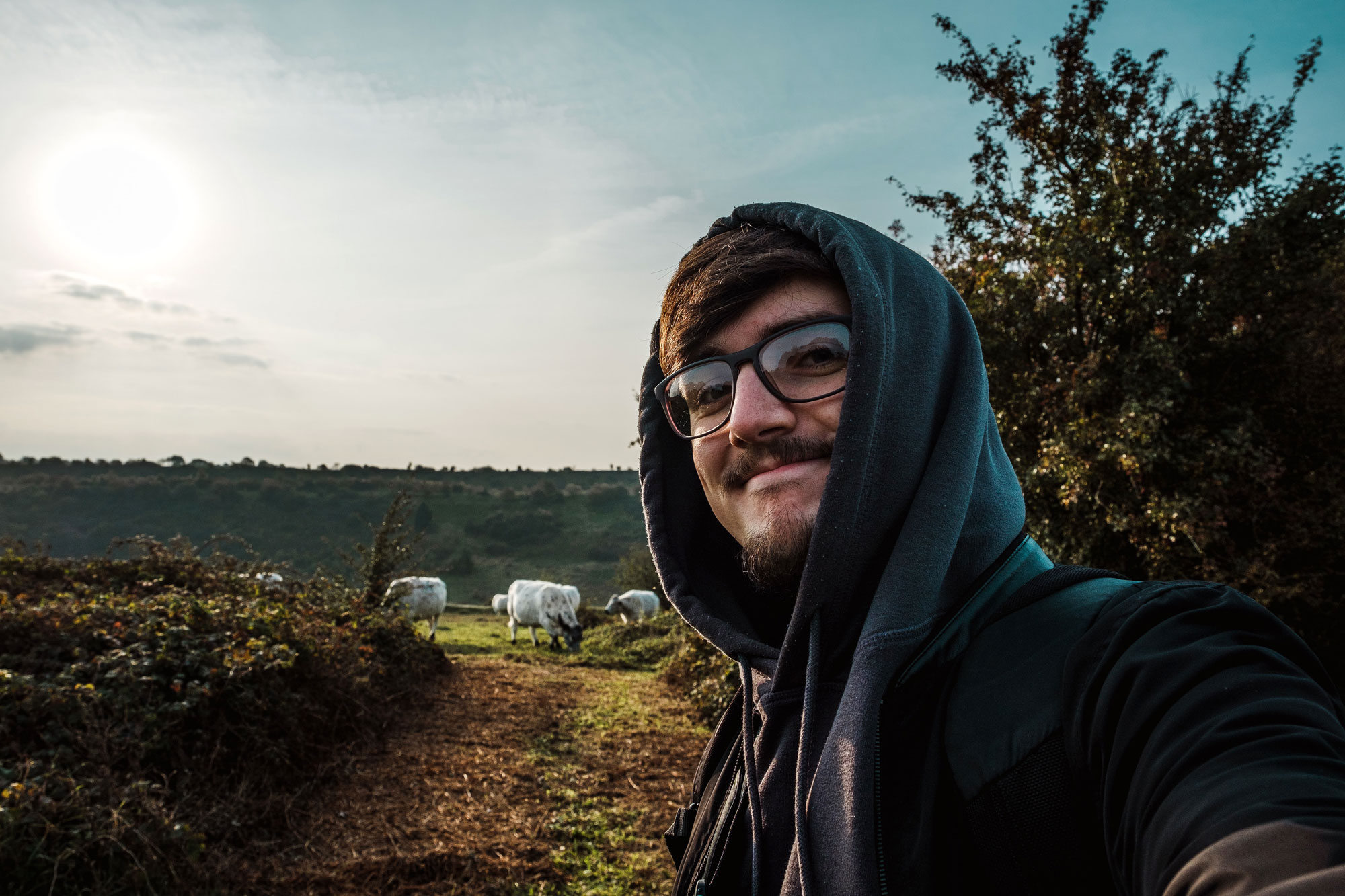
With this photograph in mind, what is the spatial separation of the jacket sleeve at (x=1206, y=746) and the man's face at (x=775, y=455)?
65 centimetres

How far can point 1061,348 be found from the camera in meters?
9.51

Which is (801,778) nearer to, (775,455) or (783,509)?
(783,509)

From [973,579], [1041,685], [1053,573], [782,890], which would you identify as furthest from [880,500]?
[782,890]

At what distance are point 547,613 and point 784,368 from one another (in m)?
21.3

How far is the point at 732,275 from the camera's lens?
1792 millimetres

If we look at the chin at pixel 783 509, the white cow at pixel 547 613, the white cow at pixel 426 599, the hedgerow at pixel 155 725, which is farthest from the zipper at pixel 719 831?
the white cow at pixel 426 599

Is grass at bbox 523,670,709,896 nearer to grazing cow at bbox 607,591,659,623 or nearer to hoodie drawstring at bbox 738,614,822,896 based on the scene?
hoodie drawstring at bbox 738,614,822,896

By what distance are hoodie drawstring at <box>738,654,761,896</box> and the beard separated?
0.25 meters

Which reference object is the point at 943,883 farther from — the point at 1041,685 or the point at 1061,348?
the point at 1061,348

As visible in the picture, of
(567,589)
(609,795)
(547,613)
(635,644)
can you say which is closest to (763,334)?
(609,795)

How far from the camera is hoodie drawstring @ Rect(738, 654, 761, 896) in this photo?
1.28 meters

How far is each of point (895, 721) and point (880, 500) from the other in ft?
1.44

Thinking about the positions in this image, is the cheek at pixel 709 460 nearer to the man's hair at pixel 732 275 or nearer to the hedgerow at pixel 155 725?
the man's hair at pixel 732 275

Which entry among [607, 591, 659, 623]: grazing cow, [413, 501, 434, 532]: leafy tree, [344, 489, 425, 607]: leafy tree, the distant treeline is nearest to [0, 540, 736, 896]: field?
[344, 489, 425, 607]: leafy tree
